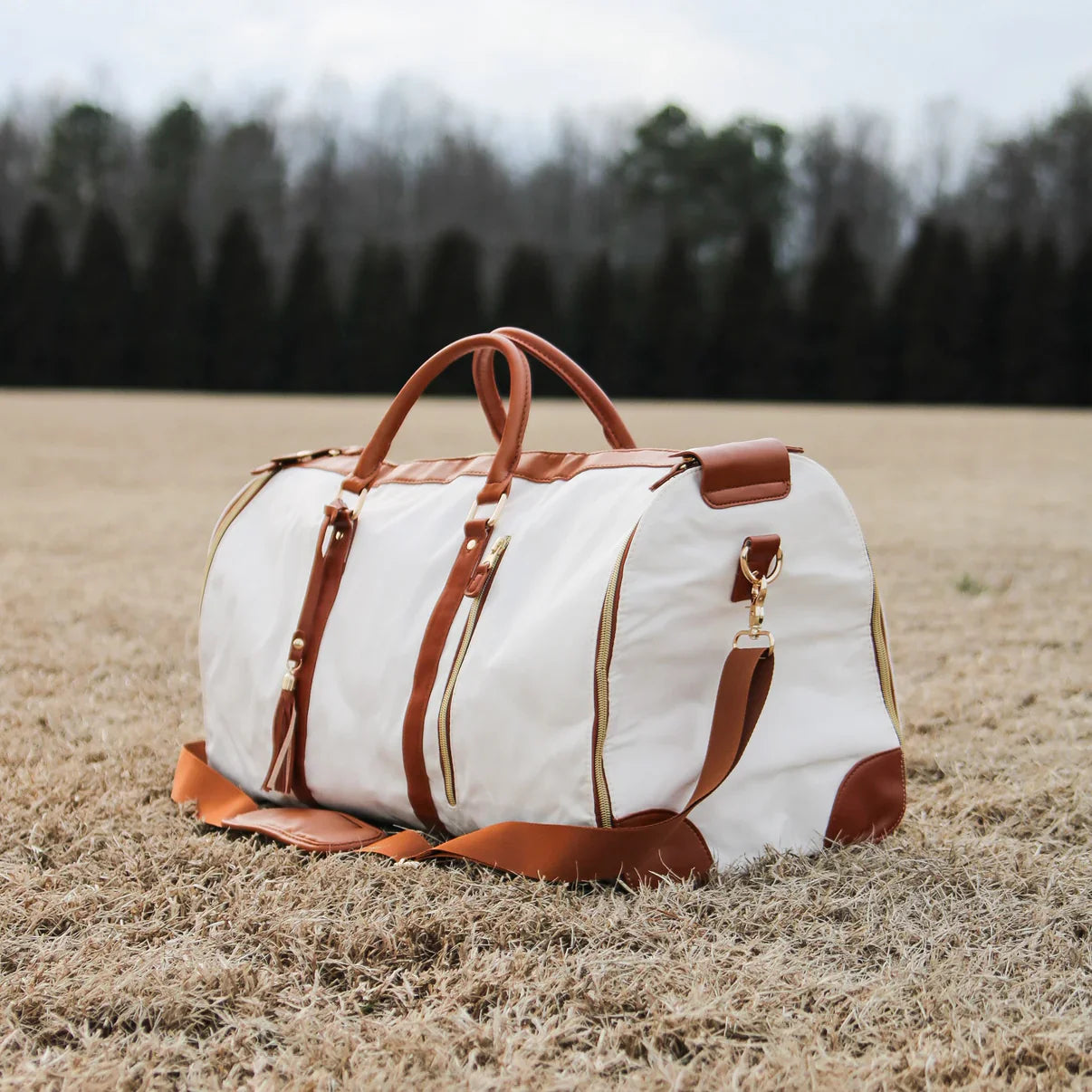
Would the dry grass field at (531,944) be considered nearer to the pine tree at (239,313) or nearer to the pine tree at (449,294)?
the pine tree at (449,294)

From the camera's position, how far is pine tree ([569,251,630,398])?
21.0m

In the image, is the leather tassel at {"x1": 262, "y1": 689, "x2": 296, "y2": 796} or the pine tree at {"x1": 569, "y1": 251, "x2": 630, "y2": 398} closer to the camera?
the leather tassel at {"x1": 262, "y1": 689, "x2": 296, "y2": 796}

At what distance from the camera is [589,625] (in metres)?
1.36

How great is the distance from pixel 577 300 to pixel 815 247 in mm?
8508

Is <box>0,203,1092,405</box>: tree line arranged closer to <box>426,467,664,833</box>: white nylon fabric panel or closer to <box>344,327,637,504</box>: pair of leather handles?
<box>344,327,637,504</box>: pair of leather handles

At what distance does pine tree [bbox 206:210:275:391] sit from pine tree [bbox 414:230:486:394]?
2795 millimetres

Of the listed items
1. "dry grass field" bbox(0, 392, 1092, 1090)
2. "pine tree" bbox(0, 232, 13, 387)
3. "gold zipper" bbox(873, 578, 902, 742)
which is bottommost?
"dry grass field" bbox(0, 392, 1092, 1090)

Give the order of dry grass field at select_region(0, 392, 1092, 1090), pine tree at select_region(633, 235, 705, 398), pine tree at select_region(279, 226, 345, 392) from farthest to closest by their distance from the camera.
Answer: pine tree at select_region(633, 235, 705, 398)
pine tree at select_region(279, 226, 345, 392)
dry grass field at select_region(0, 392, 1092, 1090)

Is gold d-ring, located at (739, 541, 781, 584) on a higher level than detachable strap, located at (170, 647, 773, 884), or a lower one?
Answer: higher

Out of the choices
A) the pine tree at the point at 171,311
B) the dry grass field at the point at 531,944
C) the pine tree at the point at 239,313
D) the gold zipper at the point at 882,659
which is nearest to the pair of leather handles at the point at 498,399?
the gold zipper at the point at 882,659

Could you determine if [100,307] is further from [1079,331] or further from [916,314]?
[1079,331]

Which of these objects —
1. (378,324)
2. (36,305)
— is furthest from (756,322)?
(36,305)

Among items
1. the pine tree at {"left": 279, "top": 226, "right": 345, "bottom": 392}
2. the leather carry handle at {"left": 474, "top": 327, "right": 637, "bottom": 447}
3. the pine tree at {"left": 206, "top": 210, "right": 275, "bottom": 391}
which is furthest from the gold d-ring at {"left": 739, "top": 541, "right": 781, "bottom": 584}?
the pine tree at {"left": 206, "top": 210, "right": 275, "bottom": 391}

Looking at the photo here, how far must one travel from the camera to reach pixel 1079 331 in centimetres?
2034
